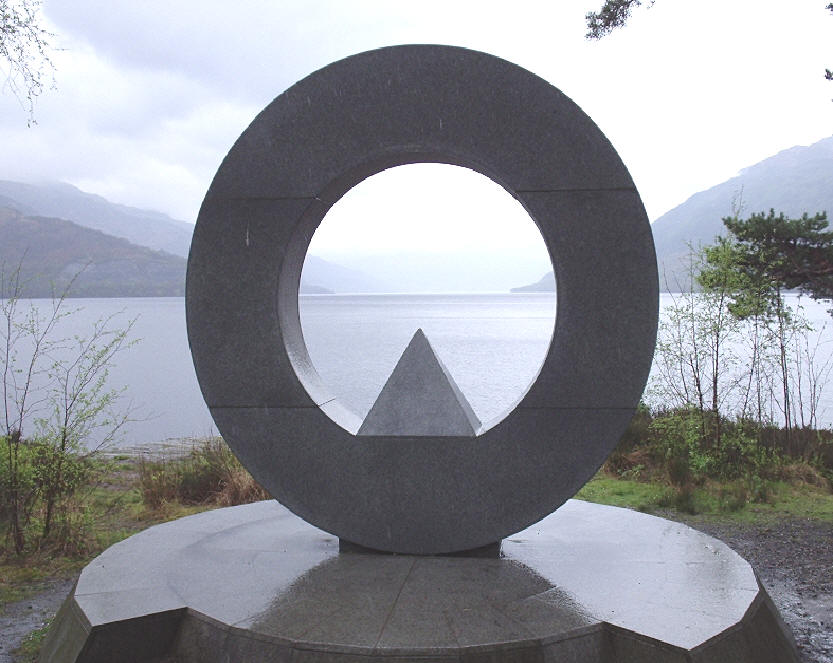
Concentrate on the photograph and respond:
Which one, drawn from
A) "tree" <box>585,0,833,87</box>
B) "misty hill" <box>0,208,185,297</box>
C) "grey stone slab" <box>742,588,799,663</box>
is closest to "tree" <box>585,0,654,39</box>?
"tree" <box>585,0,833,87</box>

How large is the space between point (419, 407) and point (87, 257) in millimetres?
100537

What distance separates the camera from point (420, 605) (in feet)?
13.8

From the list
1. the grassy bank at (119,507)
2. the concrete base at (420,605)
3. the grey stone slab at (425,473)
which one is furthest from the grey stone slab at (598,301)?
the grassy bank at (119,507)

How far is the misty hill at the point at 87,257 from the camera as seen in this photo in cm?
10138

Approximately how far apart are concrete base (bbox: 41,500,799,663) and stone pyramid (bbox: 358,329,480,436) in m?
0.90

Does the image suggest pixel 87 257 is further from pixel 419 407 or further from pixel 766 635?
pixel 766 635

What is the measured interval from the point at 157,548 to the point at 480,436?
8.46 ft

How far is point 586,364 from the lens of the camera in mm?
4855

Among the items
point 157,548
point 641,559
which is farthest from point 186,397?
point 641,559

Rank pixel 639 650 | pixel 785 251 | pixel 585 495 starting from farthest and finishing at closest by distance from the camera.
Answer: pixel 785 251, pixel 585 495, pixel 639 650

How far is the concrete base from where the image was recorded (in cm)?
379

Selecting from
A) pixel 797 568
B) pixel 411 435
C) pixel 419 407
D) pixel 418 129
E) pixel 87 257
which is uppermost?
pixel 87 257

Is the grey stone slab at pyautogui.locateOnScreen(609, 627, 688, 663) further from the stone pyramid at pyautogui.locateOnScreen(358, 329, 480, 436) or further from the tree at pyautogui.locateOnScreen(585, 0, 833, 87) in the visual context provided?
the tree at pyautogui.locateOnScreen(585, 0, 833, 87)

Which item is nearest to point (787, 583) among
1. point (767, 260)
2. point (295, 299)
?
point (295, 299)
